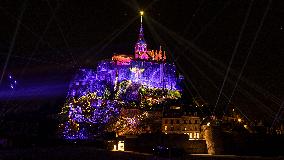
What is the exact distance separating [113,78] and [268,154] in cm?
6403

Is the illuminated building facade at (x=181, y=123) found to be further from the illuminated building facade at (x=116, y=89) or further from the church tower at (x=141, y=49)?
the church tower at (x=141, y=49)

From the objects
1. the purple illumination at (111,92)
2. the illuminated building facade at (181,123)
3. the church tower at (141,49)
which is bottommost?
the illuminated building facade at (181,123)

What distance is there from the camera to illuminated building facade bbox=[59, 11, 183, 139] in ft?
262

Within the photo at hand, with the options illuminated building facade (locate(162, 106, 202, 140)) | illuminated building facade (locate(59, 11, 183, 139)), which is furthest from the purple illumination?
illuminated building facade (locate(162, 106, 202, 140))

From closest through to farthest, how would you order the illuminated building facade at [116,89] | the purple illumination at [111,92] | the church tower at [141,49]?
the illuminated building facade at [116,89]
the purple illumination at [111,92]
the church tower at [141,49]

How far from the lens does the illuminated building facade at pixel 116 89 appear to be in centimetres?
8000

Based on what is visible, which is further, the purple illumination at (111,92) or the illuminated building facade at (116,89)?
the purple illumination at (111,92)

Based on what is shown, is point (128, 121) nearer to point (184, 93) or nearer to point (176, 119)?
point (176, 119)

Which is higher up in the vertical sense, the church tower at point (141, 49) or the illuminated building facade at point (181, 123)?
the church tower at point (141, 49)

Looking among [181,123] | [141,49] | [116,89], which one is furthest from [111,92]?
[181,123]

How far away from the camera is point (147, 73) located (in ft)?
298

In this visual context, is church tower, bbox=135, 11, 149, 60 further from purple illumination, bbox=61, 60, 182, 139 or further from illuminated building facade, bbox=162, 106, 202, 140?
illuminated building facade, bbox=162, 106, 202, 140

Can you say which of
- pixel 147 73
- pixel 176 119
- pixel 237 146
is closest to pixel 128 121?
pixel 176 119

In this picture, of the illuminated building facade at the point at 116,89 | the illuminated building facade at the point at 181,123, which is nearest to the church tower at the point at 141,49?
the illuminated building facade at the point at 116,89
